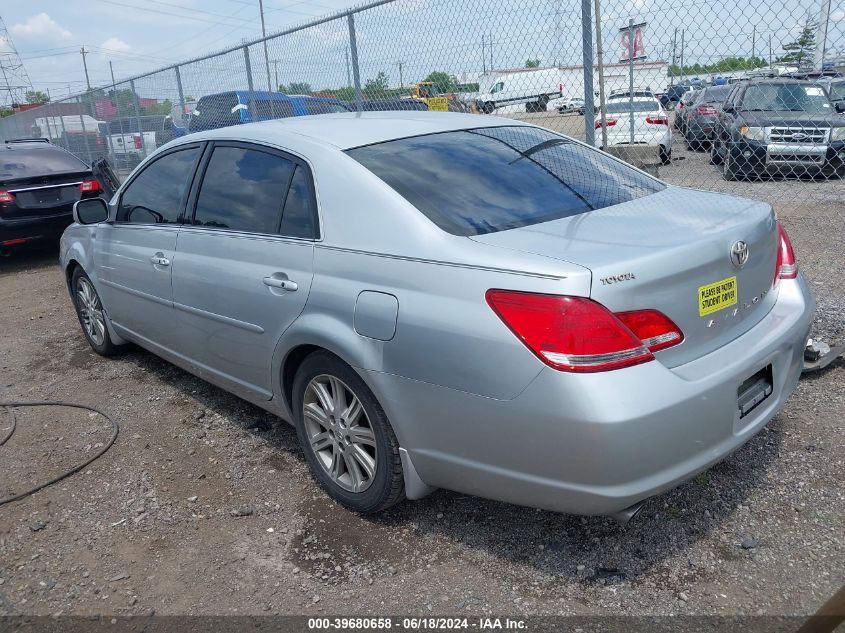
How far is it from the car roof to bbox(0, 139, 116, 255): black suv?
6260 millimetres

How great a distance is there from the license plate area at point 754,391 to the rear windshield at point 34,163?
30.1ft

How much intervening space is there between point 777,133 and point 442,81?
136 inches

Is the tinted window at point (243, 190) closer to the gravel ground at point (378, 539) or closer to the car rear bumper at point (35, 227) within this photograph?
the gravel ground at point (378, 539)

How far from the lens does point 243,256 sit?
11.2 ft

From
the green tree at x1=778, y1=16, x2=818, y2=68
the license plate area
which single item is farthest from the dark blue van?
the license plate area

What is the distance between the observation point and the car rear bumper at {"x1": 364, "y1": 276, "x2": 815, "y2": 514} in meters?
2.21

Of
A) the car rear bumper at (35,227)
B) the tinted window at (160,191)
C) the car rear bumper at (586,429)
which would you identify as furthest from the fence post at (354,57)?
the car rear bumper at (586,429)

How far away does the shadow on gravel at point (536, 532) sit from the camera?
2709 mm

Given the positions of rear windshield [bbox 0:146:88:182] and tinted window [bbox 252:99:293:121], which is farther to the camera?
tinted window [bbox 252:99:293:121]

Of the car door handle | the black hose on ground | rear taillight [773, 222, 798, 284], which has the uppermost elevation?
the car door handle

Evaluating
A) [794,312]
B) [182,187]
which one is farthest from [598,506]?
[182,187]

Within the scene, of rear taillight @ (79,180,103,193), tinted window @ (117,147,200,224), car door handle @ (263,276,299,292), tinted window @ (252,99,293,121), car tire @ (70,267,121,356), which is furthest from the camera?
rear taillight @ (79,180,103,193)

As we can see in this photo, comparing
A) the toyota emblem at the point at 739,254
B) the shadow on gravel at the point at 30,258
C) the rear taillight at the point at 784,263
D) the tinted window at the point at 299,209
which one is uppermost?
the tinted window at the point at 299,209

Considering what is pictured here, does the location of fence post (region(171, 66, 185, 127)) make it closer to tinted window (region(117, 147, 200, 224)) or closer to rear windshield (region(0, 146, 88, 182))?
rear windshield (region(0, 146, 88, 182))
